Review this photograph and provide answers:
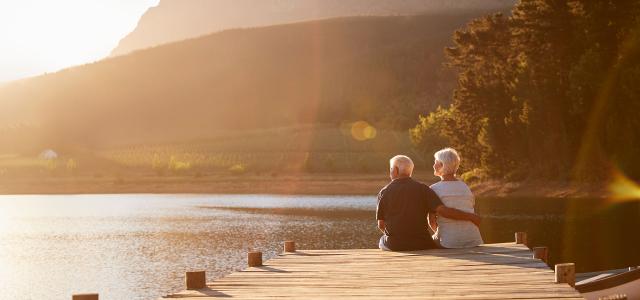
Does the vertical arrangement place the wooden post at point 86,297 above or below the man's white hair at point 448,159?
below

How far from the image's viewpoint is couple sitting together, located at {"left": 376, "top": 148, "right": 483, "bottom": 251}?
45.4ft

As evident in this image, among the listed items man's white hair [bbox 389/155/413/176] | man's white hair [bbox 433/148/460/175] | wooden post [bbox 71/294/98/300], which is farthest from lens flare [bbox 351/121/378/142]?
wooden post [bbox 71/294/98/300]

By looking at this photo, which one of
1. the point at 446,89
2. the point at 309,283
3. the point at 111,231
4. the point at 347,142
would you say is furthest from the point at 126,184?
the point at 309,283

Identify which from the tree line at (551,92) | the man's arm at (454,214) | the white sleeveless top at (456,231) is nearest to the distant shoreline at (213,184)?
the tree line at (551,92)

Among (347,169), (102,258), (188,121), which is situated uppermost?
(188,121)

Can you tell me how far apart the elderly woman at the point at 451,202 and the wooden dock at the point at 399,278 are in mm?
326

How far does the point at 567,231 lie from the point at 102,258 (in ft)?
59.9

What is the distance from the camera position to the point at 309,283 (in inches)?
444

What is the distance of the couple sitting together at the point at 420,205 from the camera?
13.8m

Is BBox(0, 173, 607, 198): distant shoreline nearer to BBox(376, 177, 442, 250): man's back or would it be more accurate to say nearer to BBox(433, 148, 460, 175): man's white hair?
BBox(376, 177, 442, 250): man's back

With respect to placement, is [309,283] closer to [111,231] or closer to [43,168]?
[111,231]

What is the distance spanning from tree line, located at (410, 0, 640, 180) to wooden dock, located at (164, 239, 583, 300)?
47.4 meters

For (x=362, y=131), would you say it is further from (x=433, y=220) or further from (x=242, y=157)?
(x=433, y=220)

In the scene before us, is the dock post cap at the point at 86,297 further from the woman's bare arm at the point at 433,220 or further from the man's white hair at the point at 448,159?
the woman's bare arm at the point at 433,220
